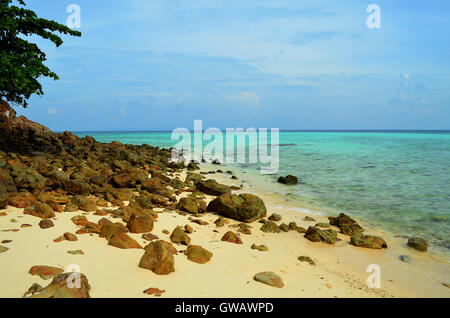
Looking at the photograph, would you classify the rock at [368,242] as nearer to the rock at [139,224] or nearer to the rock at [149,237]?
the rock at [149,237]

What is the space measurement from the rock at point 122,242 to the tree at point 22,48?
332 inches

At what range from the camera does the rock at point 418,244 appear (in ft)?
21.6

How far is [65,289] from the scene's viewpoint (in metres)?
3.14

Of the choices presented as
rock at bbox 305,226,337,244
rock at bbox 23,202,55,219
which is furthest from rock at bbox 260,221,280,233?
rock at bbox 23,202,55,219

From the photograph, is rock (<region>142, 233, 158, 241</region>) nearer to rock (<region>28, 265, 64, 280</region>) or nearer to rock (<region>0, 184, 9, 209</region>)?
rock (<region>28, 265, 64, 280</region>)

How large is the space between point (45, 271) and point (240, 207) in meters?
4.90

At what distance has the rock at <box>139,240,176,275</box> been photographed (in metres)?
4.27

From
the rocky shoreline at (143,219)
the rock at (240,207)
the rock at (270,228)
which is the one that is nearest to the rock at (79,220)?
the rocky shoreline at (143,219)

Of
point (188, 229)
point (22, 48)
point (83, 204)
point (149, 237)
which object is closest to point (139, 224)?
point (149, 237)

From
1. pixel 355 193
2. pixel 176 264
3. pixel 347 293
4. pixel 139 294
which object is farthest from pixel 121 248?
pixel 355 193

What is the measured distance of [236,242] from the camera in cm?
608

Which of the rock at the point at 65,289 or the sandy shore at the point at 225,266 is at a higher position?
the rock at the point at 65,289

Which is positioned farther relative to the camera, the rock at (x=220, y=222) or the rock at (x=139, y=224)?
the rock at (x=220, y=222)
